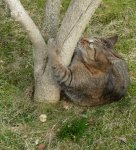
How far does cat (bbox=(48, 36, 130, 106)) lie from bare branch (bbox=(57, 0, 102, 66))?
0.19 metres

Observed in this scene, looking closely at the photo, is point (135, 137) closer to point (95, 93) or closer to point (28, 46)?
point (95, 93)

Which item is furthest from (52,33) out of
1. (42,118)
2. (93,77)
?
(42,118)

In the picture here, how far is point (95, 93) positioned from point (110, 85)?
19cm

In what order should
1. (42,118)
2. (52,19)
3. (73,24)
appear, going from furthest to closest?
1. (52,19)
2. (42,118)
3. (73,24)

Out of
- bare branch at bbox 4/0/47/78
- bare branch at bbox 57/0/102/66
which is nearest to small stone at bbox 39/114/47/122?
bare branch at bbox 4/0/47/78

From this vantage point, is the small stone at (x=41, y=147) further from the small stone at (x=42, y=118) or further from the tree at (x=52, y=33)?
the tree at (x=52, y=33)

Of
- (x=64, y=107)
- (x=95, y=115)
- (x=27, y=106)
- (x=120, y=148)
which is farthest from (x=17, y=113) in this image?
(x=120, y=148)

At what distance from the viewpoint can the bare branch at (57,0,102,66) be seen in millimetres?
4754

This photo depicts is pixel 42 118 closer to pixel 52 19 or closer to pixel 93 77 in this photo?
pixel 93 77

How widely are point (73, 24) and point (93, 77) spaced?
2.30 feet

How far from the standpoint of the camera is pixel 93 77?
17.3ft

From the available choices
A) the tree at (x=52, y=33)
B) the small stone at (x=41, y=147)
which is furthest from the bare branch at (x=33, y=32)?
the small stone at (x=41, y=147)

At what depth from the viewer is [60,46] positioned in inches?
199

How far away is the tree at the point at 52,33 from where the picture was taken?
15.7ft
